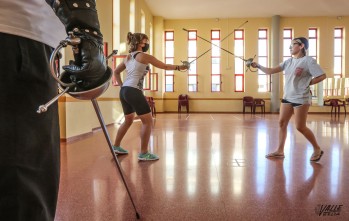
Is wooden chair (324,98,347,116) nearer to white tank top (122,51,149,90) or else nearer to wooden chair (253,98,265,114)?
wooden chair (253,98,265,114)

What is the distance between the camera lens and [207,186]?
2461 mm

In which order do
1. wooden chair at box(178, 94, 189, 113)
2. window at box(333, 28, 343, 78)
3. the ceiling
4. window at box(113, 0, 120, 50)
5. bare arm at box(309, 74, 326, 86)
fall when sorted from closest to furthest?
1. bare arm at box(309, 74, 326, 86)
2. window at box(113, 0, 120, 50)
3. the ceiling
4. window at box(333, 28, 343, 78)
5. wooden chair at box(178, 94, 189, 113)

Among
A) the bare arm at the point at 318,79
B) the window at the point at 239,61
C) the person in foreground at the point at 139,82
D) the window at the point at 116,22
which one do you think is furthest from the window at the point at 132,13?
the bare arm at the point at 318,79

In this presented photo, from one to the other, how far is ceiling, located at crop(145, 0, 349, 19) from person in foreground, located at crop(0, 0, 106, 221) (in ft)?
44.5

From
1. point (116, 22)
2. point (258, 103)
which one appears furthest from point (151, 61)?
point (258, 103)

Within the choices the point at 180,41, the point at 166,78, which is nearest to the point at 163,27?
the point at 180,41

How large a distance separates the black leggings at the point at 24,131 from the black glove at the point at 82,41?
0.08m

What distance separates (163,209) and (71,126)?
3826 millimetres

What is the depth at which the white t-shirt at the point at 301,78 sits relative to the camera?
11.1ft

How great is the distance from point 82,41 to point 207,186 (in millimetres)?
1968

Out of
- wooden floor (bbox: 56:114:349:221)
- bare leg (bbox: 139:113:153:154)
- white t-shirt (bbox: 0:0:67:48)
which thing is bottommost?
wooden floor (bbox: 56:114:349:221)

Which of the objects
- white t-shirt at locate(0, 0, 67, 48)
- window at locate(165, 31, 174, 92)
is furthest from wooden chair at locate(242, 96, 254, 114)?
white t-shirt at locate(0, 0, 67, 48)

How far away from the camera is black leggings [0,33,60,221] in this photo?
2.17ft

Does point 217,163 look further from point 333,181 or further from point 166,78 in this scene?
point 166,78
